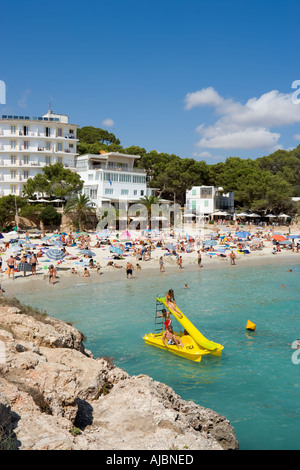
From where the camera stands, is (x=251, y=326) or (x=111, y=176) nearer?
(x=251, y=326)

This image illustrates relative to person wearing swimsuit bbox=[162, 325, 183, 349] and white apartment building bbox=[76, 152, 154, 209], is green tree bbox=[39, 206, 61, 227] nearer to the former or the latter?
white apartment building bbox=[76, 152, 154, 209]

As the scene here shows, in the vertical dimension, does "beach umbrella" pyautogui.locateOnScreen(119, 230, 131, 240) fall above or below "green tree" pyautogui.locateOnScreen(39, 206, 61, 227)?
below

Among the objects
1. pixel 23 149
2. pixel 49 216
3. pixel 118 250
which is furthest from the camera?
pixel 23 149

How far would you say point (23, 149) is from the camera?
178ft

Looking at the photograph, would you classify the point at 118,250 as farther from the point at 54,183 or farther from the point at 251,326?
the point at 54,183

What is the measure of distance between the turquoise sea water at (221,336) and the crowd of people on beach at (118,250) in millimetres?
3263

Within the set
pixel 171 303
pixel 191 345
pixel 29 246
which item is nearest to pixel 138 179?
pixel 29 246

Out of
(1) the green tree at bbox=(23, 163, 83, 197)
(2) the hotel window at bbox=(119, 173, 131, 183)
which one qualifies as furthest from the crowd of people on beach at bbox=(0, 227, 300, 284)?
(2) the hotel window at bbox=(119, 173, 131, 183)

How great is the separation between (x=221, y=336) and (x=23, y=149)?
45.9 metres

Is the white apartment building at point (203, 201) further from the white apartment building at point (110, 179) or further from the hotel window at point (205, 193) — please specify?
the white apartment building at point (110, 179)

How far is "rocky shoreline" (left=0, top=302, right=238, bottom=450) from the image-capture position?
582 centimetres

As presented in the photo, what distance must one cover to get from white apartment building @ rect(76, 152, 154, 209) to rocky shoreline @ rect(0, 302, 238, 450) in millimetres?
45131

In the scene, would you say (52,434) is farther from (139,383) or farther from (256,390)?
(256,390)

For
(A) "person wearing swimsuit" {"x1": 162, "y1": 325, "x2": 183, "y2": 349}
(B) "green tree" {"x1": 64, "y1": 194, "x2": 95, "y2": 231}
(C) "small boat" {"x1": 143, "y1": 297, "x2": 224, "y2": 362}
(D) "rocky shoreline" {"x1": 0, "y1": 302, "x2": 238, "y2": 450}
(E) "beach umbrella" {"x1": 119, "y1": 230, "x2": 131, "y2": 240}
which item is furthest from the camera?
(B) "green tree" {"x1": 64, "y1": 194, "x2": 95, "y2": 231}
